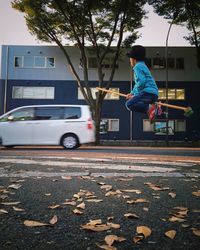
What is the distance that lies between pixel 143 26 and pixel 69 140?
1241 centimetres

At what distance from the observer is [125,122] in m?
30.0

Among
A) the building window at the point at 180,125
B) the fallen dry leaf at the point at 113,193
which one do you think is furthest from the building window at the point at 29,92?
the fallen dry leaf at the point at 113,193

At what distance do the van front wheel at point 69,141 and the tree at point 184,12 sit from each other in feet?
42.1

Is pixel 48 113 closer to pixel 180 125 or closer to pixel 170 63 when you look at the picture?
pixel 180 125

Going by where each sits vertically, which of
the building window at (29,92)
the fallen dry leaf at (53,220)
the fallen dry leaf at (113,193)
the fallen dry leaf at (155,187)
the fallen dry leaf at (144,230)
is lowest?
the fallen dry leaf at (144,230)

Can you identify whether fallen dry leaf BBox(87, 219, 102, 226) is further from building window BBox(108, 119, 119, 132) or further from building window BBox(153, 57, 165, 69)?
building window BBox(153, 57, 165, 69)

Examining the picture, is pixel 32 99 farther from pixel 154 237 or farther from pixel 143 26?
pixel 154 237

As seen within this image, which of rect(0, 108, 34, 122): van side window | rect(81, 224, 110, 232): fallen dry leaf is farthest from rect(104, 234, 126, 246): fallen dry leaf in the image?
rect(0, 108, 34, 122): van side window

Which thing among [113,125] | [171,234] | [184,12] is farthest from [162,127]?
[171,234]

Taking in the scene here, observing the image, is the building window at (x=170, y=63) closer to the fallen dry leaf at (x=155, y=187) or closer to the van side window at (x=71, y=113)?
the van side window at (x=71, y=113)

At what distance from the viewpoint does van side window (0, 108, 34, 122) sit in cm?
1233

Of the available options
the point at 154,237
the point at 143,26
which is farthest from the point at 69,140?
the point at 143,26

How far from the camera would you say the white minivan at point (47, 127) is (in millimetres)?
12234

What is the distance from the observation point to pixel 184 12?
2141 centimetres
